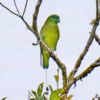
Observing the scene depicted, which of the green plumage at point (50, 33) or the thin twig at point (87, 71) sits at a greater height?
the green plumage at point (50, 33)

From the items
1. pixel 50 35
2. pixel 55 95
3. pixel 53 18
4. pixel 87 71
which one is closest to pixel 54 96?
pixel 55 95

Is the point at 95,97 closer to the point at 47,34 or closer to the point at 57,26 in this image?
the point at 47,34

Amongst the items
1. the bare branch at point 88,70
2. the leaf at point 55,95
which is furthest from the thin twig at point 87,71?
the leaf at point 55,95

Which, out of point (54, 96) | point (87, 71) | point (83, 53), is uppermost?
point (83, 53)

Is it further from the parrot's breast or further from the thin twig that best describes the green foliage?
the parrot's breast

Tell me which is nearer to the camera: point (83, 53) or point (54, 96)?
point (54, 96)

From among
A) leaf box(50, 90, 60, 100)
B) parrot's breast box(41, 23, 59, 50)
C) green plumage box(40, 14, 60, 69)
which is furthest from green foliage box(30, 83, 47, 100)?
parrot's breast box(41, 23, 59, 50)

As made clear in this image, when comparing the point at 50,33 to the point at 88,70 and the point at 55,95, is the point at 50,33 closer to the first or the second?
the point at 88,70

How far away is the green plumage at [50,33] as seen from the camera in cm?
394

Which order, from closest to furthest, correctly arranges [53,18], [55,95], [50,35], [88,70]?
[55,95]
[88,70]
[50,35]
[53,18]

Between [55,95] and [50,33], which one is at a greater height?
[50,33]

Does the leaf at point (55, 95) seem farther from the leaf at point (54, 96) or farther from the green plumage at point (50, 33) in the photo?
the green plumage at point (50, 33)

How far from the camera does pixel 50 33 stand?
412 centimetres

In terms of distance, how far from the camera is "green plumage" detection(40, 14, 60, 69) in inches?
155
